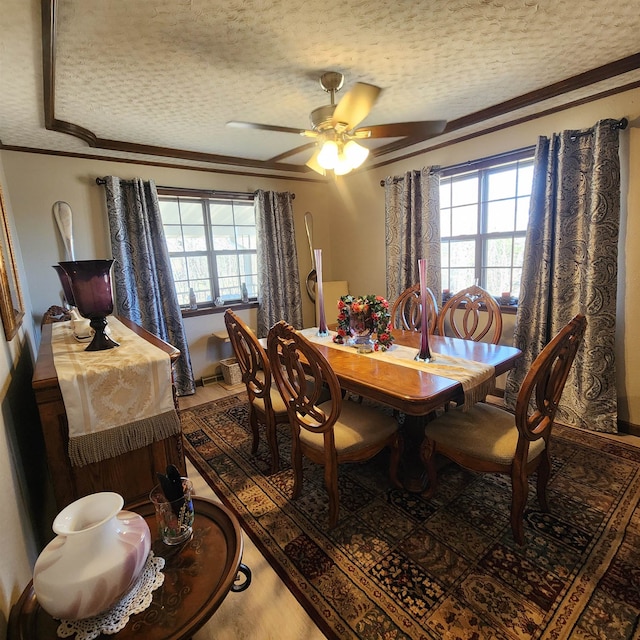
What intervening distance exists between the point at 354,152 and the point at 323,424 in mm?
1503

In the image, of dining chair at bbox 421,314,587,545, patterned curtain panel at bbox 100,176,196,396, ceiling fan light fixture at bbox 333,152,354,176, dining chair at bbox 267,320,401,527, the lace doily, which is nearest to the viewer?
the lace doily

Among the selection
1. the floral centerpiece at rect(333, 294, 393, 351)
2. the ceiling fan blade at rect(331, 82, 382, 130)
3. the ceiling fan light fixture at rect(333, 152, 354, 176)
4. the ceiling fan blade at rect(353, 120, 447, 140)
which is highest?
the ceiling fan blade at rect(331, 82, 382, 130)

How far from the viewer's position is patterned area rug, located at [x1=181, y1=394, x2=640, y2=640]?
1.30m

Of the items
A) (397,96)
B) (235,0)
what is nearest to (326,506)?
(235,0)

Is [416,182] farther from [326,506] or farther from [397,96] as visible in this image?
[326,506]

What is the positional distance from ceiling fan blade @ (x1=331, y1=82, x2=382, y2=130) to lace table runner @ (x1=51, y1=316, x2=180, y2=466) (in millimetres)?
1506

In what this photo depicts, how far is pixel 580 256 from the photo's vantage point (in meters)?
2.55

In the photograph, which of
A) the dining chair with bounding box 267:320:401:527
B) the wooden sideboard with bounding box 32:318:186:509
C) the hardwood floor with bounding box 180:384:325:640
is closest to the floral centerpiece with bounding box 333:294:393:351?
the dining chair with bounding box 267:320:401:527

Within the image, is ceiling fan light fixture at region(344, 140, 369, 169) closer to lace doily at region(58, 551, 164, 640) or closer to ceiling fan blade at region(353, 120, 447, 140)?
ceiling fan blade at region(353, 120, 447, 140)

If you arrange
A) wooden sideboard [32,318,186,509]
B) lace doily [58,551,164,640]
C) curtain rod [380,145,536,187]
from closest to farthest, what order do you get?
lace doily [58,551,164,640] < wooden sideboard [32,318,186,509] < curtain rod [380,145,536,187]

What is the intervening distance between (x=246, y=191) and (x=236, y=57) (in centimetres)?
217

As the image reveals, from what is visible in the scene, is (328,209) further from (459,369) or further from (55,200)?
(459,369)

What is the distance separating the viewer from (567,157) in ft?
8.30

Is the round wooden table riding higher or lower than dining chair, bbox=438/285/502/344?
lower
